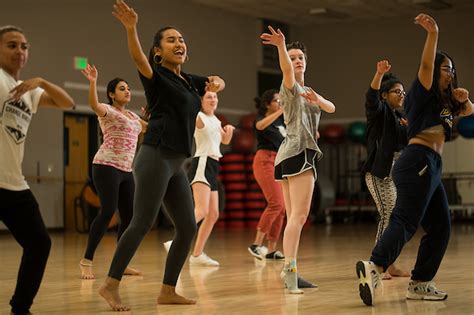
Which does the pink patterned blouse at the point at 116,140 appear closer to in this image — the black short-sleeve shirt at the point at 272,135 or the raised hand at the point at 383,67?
the black short-sleeve shirt at the point at 272,135

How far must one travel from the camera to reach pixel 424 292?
520cm

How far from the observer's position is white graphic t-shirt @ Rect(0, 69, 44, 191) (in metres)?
4.40

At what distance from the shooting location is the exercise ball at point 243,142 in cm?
1830

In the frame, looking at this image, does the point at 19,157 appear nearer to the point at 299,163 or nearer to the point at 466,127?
the point at 299,163

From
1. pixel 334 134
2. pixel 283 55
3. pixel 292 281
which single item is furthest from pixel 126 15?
pixel 334 134

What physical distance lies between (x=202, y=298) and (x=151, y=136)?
1.31 meters

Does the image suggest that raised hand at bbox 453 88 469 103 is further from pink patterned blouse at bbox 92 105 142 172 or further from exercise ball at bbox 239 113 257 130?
exercise ball at bbox 239 113 257 130

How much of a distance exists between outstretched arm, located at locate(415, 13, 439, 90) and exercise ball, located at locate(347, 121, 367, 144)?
14.1m

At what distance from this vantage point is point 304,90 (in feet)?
19.0

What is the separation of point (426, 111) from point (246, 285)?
6.92 feet

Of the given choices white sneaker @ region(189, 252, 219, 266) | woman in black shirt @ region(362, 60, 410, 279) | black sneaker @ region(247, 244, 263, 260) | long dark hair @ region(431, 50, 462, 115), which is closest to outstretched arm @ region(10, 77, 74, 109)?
long dark hair @ region(431, 50, 462, 115)

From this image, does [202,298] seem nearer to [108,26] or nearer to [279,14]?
[108,26]

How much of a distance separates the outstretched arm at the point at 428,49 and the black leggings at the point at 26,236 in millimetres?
2427

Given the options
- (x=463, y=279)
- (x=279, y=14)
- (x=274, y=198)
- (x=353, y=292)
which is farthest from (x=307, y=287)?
(x=279, y=14)
